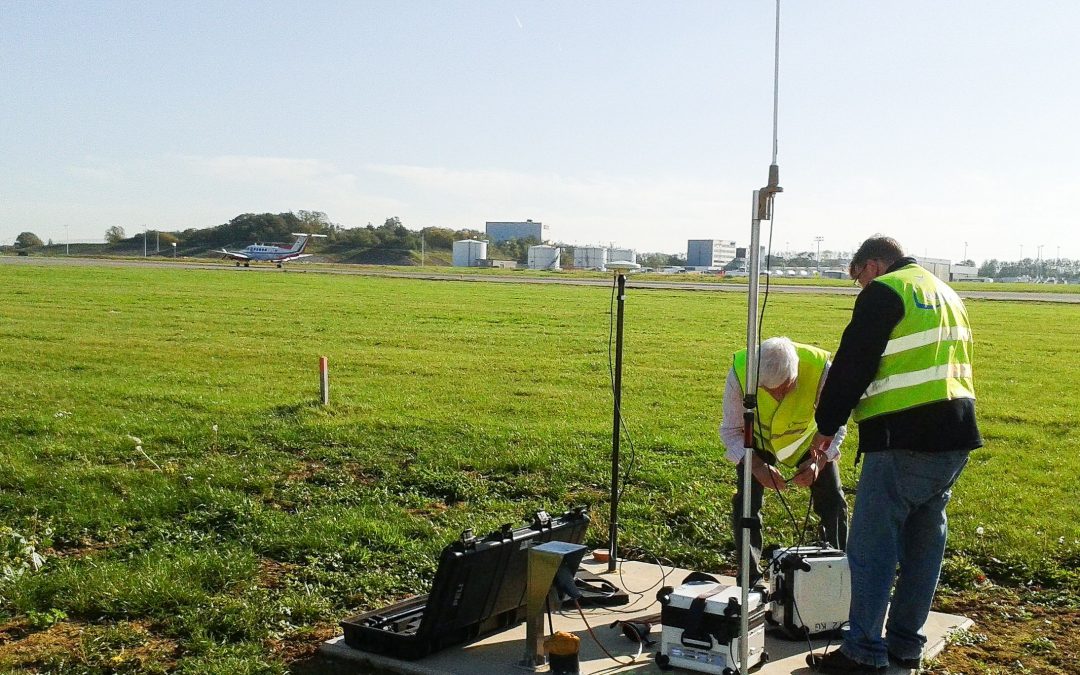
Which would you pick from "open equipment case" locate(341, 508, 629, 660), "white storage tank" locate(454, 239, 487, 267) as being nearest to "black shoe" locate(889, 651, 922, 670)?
"open equipment case" locate(341, 508, 629, 660)

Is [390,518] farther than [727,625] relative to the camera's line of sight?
Yes

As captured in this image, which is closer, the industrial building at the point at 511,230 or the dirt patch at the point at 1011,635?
the dirt patch at the point at 1011,635

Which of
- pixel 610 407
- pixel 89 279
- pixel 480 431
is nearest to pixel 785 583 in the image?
pixel 480 431

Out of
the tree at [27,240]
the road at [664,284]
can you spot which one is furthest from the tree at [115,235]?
the road at [664,284]

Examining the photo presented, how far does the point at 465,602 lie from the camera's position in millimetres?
4816

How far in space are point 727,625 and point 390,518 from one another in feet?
11.9

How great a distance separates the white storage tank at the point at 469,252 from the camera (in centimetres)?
12400

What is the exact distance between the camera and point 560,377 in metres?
15.5

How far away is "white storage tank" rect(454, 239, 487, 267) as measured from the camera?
124000 millimetres

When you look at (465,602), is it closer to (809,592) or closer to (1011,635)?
(809,592)

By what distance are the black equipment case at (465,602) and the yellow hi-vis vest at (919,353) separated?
188 cm

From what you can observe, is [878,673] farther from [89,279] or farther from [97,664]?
[89,279]

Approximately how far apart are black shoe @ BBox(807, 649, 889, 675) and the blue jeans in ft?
0.09

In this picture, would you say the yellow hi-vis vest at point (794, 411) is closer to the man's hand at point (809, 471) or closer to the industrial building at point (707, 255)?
the man's hand at point (809, 471)
